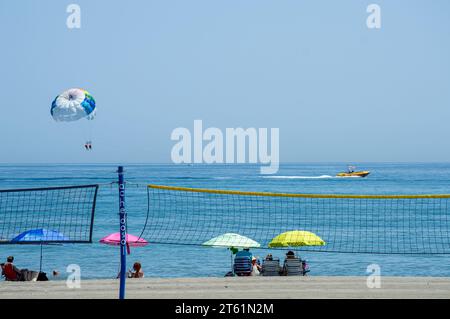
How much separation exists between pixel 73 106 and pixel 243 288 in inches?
941

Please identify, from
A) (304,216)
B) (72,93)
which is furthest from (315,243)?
(304,216)

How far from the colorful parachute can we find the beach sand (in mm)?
21861

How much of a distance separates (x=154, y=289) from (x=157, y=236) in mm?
22497

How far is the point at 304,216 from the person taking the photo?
4997 centimetres

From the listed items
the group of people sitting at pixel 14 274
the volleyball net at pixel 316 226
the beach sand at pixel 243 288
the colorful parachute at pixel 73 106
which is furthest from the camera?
the colorful parachute at pixel 73 106

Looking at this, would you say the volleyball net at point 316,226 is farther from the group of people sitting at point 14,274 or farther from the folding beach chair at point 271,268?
the group of people sitting at point 14,274

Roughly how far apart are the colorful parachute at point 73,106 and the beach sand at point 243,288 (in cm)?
2186

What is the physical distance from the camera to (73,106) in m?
33.8

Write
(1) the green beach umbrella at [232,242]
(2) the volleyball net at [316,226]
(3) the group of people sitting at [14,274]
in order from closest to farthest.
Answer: (3) the group of people sitting at [14,274], (1) the green beach umbrella at [232,242], (2) the volleyball net at [316,226]

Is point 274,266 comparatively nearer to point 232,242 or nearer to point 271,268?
point 271,268

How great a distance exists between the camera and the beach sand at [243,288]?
1080 centimetres

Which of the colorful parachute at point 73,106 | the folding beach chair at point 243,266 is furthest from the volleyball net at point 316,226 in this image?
the colorful parachute at point 73,106
